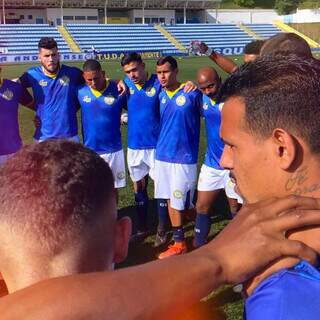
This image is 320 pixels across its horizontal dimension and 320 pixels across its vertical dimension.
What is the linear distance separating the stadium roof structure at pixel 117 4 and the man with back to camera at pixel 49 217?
176 ft

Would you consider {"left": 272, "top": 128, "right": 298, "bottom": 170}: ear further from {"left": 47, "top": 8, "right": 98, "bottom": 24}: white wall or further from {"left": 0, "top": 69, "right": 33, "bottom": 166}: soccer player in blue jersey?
{"left": 47, "top": 8, "right": 98, "bottom": 24}: white wall

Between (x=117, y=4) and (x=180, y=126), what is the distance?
175 feet

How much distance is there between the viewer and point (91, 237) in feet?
4.21

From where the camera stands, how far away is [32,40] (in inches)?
1529

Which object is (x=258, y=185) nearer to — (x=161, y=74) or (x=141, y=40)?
(x=161, y=74)

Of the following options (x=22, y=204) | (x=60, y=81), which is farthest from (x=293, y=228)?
(x=60, y=81)

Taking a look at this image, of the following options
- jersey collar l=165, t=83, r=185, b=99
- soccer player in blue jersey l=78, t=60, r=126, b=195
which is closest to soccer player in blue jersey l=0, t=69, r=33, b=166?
soccer player in blue jersey l=78, t=60, r=126, b=195

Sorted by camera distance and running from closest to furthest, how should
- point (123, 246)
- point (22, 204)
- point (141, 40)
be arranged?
point (22, 204), point (123, 246), point (141, 40)

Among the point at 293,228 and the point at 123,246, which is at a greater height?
the point at 293,228

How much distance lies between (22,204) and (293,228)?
0.66m

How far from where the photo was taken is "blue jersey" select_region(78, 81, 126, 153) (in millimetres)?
6312

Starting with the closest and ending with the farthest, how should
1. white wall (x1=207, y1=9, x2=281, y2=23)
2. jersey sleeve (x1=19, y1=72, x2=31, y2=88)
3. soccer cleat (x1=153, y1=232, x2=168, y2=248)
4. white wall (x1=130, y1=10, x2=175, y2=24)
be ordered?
soccer cleat (x1=153, y1=232, x2=168, y2=248) → jersey sleeve (x1=19, y1=72, x2=31, y2=88) → white wall (x1=130, y1=10, x2=175, y2=24) → white wall (x1=207, y1=9, x2=281, y2=23)

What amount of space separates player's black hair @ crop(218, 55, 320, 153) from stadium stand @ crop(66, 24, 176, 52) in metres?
38.5

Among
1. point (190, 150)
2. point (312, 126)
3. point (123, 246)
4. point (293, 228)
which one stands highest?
point (312, 126)
